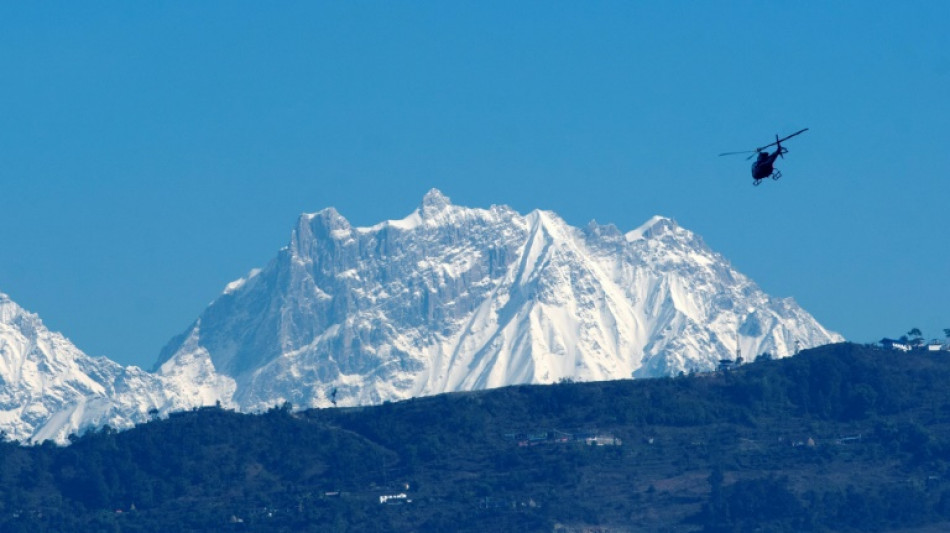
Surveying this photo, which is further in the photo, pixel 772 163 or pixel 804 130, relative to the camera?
pixel 772 163

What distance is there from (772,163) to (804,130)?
561 inches

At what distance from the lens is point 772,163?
7505 inches

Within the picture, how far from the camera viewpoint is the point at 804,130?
176500mm
